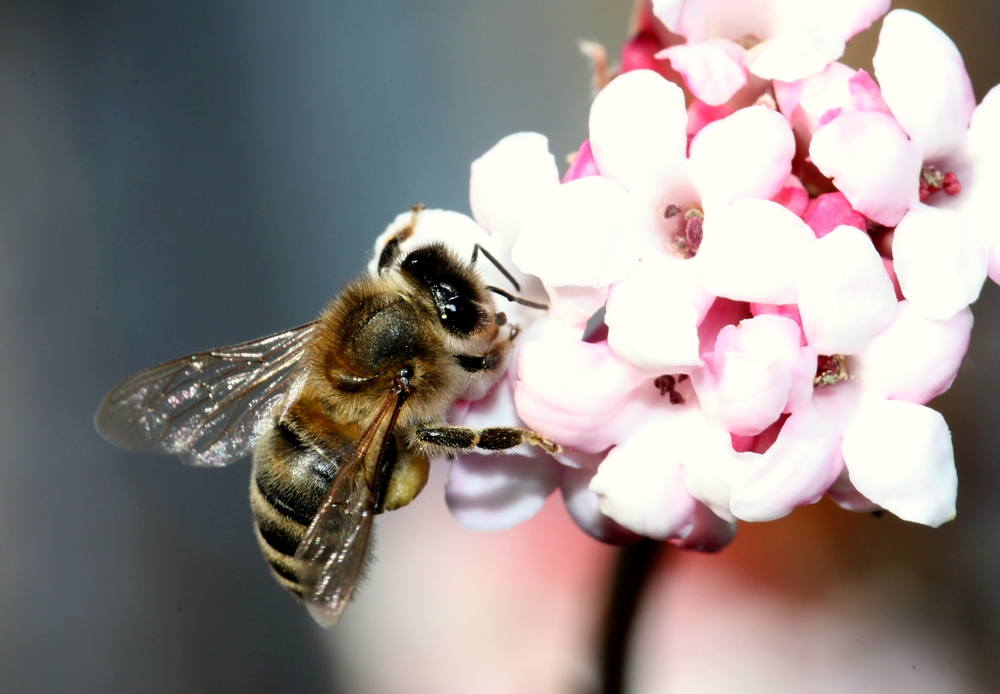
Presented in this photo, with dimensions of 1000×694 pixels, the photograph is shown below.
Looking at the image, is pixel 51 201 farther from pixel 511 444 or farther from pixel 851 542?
pixel 851 542

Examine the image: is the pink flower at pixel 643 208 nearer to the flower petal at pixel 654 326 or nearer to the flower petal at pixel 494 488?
the flower petal at pixel 654 326

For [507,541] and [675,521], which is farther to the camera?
[507,541]

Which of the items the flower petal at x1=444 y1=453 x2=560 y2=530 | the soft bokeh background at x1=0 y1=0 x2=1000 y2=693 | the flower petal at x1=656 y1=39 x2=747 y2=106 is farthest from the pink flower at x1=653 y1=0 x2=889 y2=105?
the soft bokeh background at x1=0 y1=0 x2=1000 y2=693

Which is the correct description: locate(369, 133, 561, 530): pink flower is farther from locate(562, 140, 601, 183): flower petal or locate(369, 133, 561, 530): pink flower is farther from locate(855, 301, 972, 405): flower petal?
locate(855, 301, 972, 405): flower petal

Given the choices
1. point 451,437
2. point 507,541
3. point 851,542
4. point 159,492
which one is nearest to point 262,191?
point 159,492

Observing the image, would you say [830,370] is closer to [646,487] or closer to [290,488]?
[646,487]

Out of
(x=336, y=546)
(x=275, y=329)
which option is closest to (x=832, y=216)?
(x=336, y=546)
